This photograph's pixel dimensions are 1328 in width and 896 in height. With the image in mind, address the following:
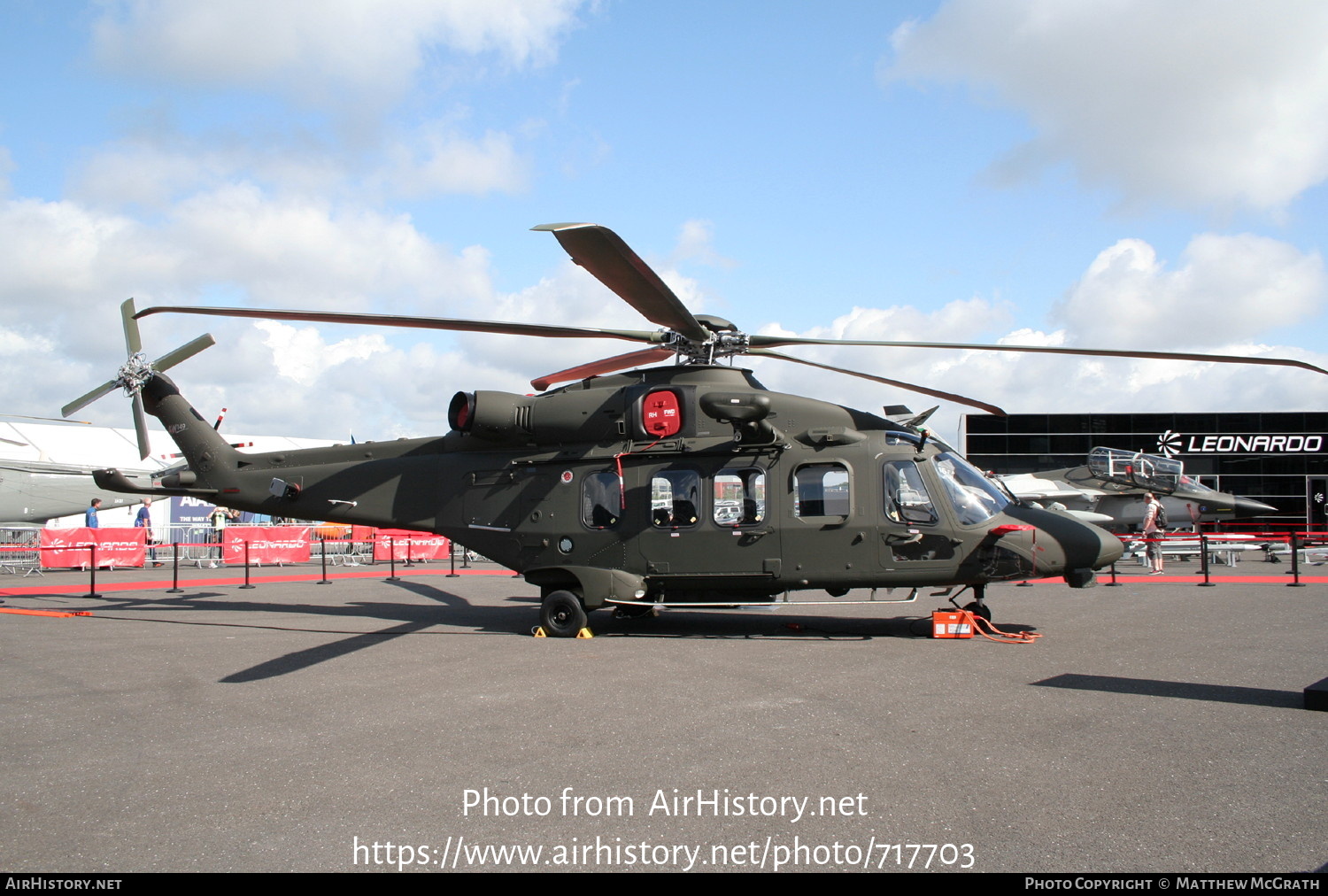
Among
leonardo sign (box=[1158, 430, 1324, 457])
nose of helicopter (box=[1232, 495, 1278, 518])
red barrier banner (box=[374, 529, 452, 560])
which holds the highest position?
leonardo sign (box=[1158, 430, 1324, 457])

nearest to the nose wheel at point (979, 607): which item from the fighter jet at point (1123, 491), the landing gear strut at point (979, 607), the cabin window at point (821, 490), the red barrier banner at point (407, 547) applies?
the landing gear strut at point (979, 607)

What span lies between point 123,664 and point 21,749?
339 centimetres

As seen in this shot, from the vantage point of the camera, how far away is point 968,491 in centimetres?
1011

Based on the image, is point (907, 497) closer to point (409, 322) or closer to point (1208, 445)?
point (409, 322)

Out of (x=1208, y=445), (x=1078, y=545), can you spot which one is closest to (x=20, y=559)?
(x=1078, y=545)

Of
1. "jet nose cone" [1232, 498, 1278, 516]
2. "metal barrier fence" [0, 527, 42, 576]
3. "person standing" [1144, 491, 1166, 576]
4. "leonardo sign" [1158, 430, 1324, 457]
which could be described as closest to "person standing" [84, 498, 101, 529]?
"metal barrier fence" [0, 527, 42, 576]

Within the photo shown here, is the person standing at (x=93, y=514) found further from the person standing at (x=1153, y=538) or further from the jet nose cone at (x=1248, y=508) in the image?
the jet nose cone at (x=1248, y=508)

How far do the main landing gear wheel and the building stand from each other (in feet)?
120

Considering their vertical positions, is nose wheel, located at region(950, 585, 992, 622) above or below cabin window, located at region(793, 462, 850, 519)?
below

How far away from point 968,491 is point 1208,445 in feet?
→ 135

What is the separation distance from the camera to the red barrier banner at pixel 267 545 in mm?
26172

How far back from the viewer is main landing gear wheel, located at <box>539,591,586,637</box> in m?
10.7

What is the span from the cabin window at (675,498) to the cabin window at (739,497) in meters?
0.26

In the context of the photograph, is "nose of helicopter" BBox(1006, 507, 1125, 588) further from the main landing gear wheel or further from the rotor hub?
the rotor hub
